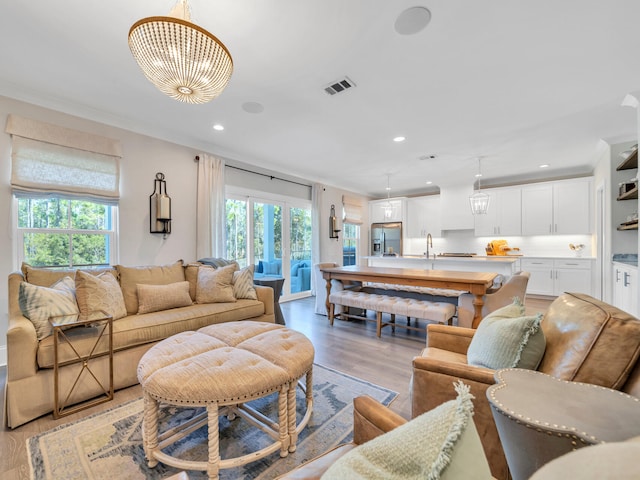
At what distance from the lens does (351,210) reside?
23.6ft

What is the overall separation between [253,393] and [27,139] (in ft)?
10.8

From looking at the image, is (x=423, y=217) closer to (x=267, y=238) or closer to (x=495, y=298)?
(x=267, y=238)

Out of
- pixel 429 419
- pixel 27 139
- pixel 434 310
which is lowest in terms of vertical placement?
A: pixel 434 310

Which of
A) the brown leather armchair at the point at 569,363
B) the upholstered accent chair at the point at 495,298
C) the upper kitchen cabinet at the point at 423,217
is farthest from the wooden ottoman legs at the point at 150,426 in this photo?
the upper kitchen cabinet at the point at 423,217

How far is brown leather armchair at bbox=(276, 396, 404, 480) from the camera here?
853 millimetres

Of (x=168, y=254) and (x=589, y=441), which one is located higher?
(x=168, y=254)

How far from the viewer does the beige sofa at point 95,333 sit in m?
1.77

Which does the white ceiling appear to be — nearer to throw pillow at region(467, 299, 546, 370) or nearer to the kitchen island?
the kitchen island

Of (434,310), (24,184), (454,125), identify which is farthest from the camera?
(454,125)

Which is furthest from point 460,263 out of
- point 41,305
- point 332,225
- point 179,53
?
point 41,305

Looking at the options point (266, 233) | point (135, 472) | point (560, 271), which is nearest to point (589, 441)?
point (135, 472)

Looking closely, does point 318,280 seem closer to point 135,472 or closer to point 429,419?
point 135,472

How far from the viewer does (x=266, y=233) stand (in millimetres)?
5289

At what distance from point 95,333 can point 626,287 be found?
18.8 feet
